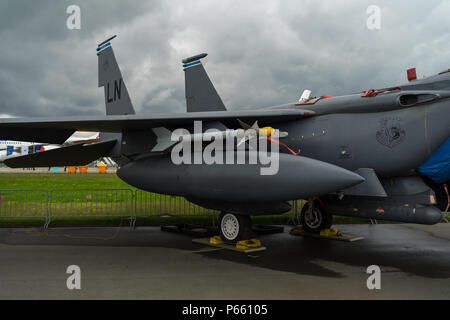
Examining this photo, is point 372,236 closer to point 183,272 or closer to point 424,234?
point 424,234

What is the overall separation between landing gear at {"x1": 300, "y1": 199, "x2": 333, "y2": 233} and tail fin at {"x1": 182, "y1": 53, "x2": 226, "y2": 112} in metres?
3.77

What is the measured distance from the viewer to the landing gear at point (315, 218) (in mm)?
8570

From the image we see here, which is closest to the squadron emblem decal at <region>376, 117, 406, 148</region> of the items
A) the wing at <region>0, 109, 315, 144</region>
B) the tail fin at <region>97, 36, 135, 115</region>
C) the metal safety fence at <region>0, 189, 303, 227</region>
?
the wing at <region>0, 109, 315, 144</region>

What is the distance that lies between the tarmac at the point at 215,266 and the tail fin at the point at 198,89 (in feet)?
12.7

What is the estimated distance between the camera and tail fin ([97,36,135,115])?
397 inches

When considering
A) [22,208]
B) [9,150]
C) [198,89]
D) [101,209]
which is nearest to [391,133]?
[198,89]

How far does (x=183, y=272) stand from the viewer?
5410 millimetres

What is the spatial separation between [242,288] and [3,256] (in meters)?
4.62

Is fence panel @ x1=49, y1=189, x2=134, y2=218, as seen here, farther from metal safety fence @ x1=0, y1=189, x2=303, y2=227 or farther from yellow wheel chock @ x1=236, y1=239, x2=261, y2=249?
yellow wheel chock @ x1=236, y1=239, x2=261, y2=249

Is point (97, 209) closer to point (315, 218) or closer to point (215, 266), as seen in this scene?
point (315, 218)

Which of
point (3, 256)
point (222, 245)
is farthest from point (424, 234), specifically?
point (3, 256)

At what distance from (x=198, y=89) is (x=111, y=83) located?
8.58ft

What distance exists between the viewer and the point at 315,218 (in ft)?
28.7
